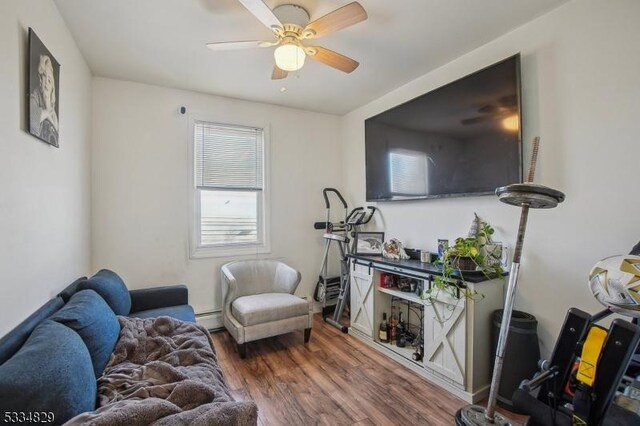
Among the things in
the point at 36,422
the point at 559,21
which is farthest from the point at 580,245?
the point at 36,422

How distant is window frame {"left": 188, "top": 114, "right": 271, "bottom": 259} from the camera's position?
3.34 m

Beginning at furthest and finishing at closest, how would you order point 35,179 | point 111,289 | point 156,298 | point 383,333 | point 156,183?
point 156,183 → point 383,333 → point 156,298 → point 111,289 → point 35,179

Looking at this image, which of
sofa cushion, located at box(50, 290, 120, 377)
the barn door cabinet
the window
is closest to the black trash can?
the barn door cabinet

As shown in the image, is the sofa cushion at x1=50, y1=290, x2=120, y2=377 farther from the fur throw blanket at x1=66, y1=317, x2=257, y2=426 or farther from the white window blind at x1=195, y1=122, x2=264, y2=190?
the white window blind at x1=195, y1=122, x2=264, y2=190

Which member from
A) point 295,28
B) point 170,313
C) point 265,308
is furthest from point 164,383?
point 295,28

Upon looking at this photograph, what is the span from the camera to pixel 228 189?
3.55m

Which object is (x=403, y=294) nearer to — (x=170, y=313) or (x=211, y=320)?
(x=170, y=313)

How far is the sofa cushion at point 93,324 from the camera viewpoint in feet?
4.71

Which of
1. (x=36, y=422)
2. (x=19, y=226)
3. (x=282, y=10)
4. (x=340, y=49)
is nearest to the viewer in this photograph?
(x=36, y=422)

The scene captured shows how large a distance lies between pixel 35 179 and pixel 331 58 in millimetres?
1955

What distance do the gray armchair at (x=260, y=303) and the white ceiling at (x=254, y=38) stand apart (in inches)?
78.6

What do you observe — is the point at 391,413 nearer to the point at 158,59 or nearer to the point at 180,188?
the point at 180,188

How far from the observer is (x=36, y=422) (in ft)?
3.04

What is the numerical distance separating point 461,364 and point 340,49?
8.55 ft
